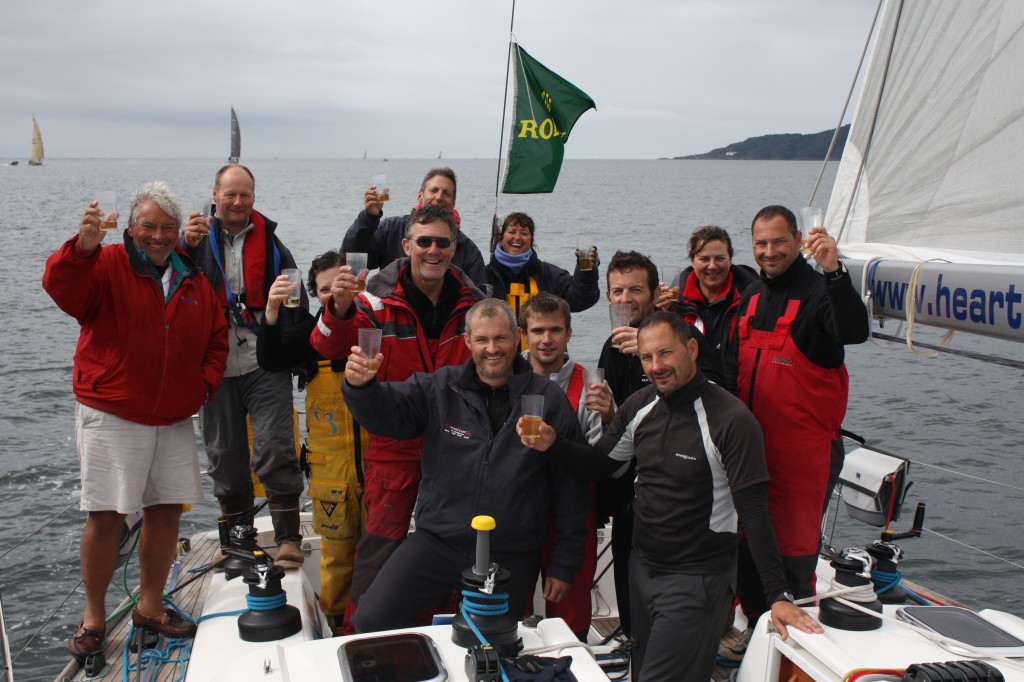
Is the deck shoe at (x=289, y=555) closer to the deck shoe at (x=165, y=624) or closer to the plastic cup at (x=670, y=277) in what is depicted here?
the deck shoe at (x=165, y=624)

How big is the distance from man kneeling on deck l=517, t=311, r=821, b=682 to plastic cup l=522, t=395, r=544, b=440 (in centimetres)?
8

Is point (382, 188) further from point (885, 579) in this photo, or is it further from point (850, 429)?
point (850, 429)

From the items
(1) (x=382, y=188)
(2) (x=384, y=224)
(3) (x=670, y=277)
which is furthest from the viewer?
(2) (x=384, y=224)

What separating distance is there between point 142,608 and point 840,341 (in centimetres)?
336

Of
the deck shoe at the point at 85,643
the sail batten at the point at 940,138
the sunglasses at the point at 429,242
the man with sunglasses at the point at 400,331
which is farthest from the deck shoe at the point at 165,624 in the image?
the sail batten at the point at 940,138

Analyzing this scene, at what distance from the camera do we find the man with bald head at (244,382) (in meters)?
4.41

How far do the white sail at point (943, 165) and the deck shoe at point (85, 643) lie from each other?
3.86 meters

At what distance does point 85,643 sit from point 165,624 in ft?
1.11

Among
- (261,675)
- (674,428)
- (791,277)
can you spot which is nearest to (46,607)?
(261,675)

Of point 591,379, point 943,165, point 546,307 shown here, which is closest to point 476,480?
point 591,379

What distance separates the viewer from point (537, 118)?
6.87 metres

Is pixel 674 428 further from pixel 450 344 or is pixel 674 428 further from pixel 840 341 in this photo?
pixel 450 344

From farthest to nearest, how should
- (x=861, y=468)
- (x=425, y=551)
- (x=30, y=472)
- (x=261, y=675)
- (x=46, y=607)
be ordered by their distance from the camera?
(x=30, y=472), (x=46, y=607), (x=861, y=468), (x=425, y=551), (x=261, y=675)

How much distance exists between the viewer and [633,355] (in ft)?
13.6
